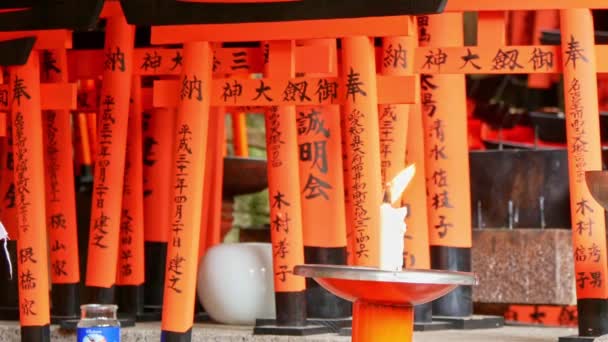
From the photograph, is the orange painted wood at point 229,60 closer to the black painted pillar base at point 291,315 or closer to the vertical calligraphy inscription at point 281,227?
the vertical calligraphy inscription at point 281,227

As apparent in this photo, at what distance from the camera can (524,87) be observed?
12969 mm

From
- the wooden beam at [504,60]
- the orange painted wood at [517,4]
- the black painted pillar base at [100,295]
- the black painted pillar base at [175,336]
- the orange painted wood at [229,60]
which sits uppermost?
the orange painted wood at [517,4]

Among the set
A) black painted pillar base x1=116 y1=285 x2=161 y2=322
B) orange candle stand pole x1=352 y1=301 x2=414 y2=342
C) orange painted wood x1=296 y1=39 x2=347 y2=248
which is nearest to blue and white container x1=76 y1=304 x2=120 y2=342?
orange painted wood x1=296 y1=39 x2=347 y2=248

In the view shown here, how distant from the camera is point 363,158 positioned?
19.4 ft

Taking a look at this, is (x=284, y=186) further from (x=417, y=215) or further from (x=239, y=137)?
(x=239, y=137)

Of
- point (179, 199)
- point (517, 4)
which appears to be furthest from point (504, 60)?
point (179, 199)

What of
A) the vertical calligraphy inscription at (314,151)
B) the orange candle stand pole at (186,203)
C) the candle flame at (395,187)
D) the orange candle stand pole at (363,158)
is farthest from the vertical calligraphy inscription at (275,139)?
the candle flame at (395,187)

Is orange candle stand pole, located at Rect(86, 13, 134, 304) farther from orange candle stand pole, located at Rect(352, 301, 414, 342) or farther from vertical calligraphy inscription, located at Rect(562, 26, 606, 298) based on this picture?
orange candle stand pole, located at Rect(352, 301, 414, 342)

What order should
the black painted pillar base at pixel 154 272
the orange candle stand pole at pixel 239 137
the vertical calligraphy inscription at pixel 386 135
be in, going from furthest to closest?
1. the orange candle stand pole at pixel 239 137
2. the black painted pillar base at pixel 154 272
3. the vertical calligraphy inscription at pixel 386 135

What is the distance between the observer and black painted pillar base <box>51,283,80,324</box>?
6891 millimetres

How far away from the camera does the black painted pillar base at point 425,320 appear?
651 cm

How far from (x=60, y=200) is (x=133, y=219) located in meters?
0.47

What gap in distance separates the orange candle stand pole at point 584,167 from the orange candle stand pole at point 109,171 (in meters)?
2.13

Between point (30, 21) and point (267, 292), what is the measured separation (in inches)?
69.5
